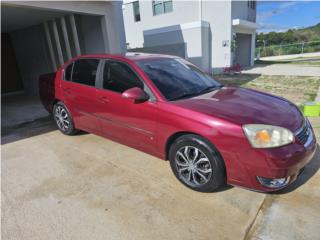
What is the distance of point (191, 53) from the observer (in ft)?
50.7

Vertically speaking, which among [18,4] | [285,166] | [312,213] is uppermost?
[18,4]

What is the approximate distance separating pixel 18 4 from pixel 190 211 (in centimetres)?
621

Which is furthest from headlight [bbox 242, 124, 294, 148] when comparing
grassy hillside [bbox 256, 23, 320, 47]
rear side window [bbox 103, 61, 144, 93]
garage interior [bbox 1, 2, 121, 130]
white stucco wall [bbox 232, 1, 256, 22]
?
grassy hillside [bbox 256, 23, 320, 47]

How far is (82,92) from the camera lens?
424 cm

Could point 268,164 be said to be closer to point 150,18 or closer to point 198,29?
point 198,29

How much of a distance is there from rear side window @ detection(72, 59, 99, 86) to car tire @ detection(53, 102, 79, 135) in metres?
0.73

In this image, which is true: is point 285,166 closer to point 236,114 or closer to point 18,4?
point 236,114

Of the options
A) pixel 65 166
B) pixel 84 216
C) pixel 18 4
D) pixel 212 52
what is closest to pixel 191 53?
pixel 212 52

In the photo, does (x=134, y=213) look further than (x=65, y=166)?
No

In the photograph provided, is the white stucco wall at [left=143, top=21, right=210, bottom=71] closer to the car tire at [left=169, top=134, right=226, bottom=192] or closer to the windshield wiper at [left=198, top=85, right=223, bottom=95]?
the windshield wiper at [left=198, top=85, right=223, bottom=95]

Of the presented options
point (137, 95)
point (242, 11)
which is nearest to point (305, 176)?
point (137, 95)

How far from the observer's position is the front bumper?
7.86ft

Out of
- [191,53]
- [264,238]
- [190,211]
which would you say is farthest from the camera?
[191,53]

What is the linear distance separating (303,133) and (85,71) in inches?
138
